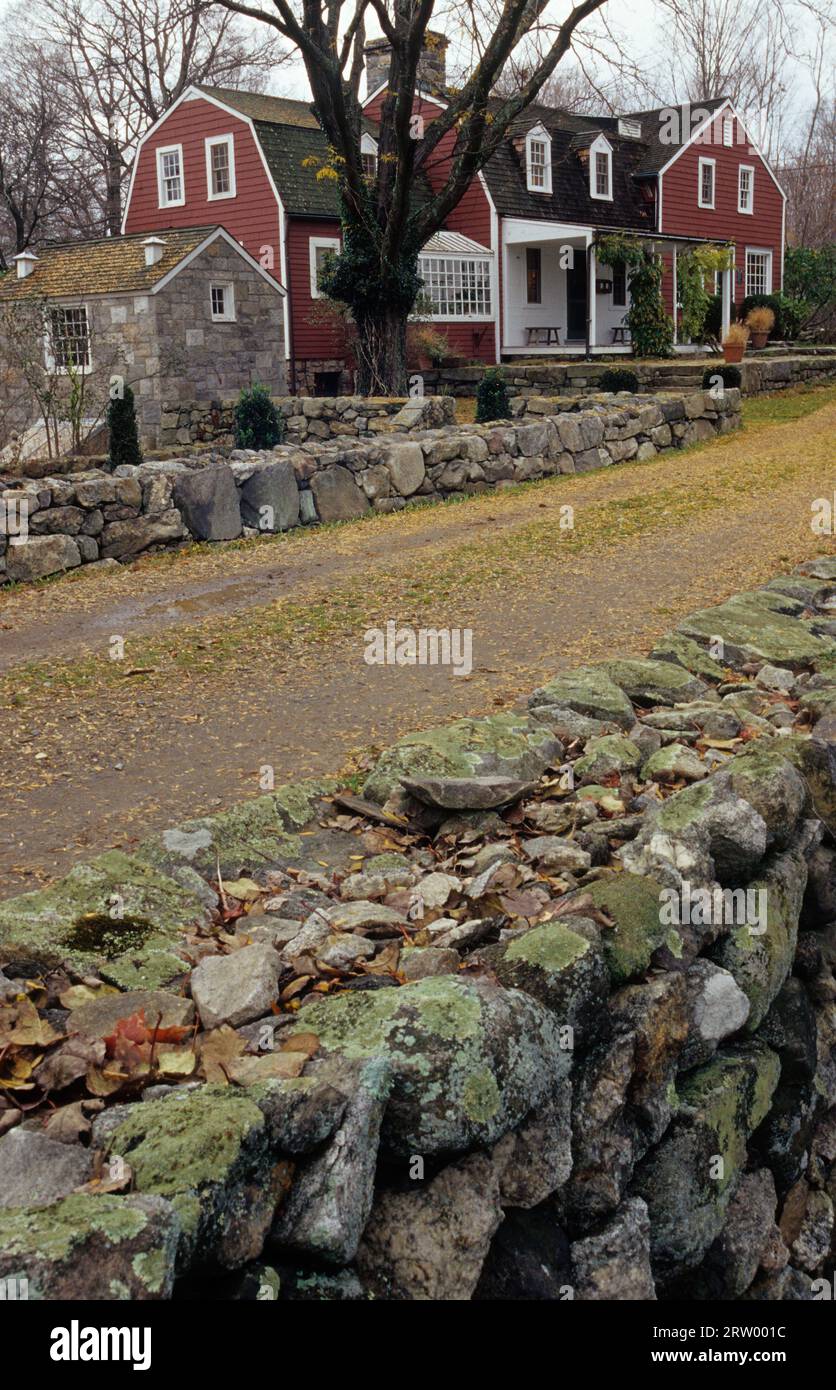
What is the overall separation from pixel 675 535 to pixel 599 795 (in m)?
6.85

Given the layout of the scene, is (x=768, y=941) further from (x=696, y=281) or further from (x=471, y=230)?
(x=471, y=230)

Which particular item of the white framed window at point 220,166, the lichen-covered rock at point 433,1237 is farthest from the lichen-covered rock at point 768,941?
the white framed window at point 220,166

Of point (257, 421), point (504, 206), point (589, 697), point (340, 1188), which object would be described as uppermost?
point (504, 206)

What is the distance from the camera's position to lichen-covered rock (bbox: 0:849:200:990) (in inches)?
161

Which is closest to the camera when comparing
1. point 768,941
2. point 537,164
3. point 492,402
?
point 768,941

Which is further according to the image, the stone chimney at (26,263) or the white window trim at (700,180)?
the white window trim at (700,180)

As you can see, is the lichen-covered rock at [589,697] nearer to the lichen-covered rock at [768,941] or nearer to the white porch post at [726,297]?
the lichen-covered rock at [768,941]

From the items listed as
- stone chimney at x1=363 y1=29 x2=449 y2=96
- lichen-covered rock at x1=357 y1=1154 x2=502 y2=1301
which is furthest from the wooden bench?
lichen-covered rock at x1=357 y1=1154 x2=502 y2=1301

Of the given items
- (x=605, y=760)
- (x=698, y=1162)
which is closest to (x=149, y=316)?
(x=605, y=760)

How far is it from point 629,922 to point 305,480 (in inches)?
383

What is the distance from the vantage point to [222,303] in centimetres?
2445

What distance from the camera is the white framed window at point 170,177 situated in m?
30.5

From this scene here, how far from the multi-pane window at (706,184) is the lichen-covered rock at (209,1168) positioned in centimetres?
3666
